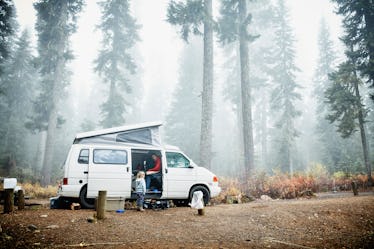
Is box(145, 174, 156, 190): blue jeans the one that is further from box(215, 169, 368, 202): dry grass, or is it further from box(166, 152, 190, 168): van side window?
box(215, 169, 368, 202): dry grass

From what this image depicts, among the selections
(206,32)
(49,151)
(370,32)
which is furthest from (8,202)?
(370,32)

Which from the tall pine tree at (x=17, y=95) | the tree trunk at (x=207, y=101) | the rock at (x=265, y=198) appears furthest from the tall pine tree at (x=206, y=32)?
the tall pine tree at (x=17, y=95)

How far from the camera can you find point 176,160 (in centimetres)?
950

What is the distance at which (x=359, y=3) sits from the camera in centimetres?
1473

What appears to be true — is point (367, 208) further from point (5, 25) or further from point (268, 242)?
point (5, 25)

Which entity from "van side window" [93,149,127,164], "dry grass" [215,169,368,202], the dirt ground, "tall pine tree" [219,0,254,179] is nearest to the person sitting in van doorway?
"van side window" [93,149,127,164]

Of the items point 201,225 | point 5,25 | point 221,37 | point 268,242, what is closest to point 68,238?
point 201,225

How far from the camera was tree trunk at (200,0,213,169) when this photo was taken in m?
14.1

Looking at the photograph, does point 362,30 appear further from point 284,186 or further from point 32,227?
point 32,227

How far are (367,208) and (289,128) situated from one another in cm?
1789

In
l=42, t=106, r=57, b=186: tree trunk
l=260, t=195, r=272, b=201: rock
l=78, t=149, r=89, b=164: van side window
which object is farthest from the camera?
l=42, t=106, r=57, b=186: tree trunk

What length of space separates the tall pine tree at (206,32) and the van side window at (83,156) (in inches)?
273

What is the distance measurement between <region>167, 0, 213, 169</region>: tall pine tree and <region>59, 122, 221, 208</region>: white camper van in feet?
15.1

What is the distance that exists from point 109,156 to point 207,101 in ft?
24.3
